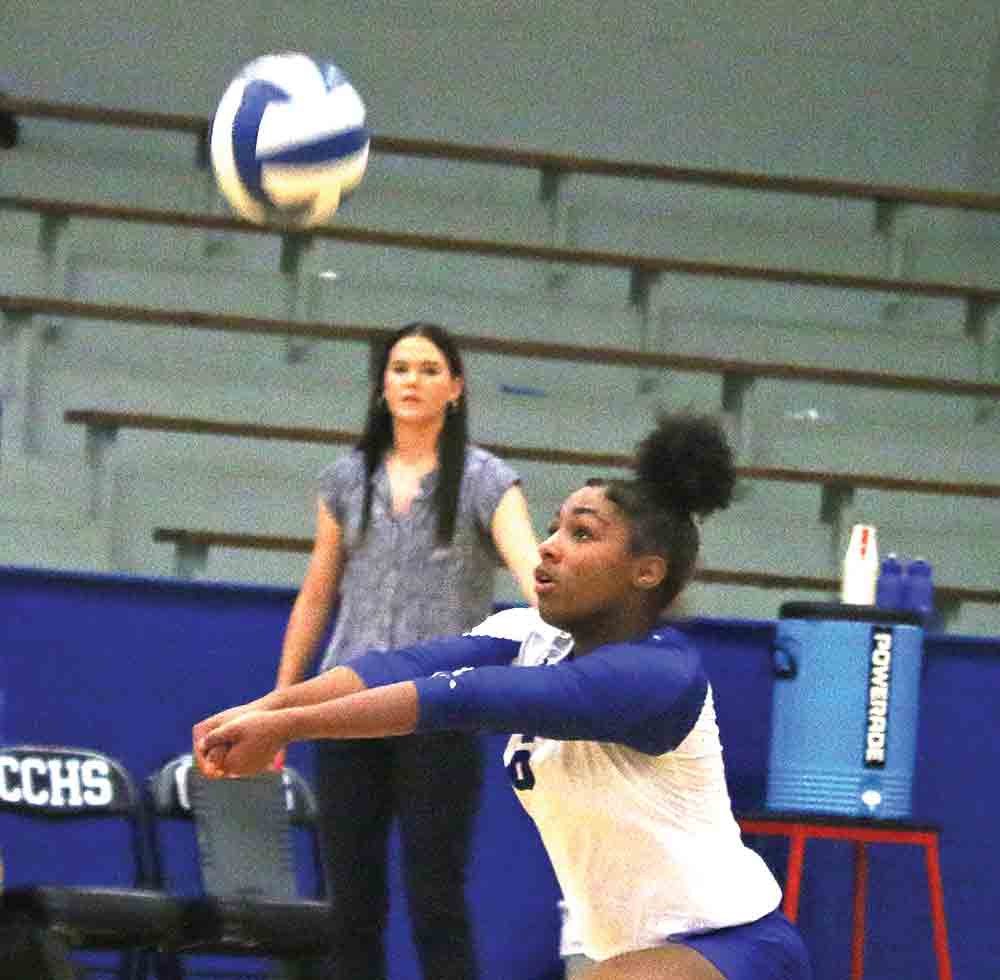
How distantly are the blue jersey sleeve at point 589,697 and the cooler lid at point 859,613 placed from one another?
2092mm

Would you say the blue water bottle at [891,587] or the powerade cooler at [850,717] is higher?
the blue water bottle at [891,587]

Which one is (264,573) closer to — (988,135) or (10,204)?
(10,204)

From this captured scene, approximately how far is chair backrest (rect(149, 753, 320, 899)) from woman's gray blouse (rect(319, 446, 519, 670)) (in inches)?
19.9

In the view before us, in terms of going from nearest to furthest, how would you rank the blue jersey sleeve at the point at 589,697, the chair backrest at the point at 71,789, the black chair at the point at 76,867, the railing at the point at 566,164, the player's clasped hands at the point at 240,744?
the player's clasped hands at the point at 240,744, the blue jersey sleeve at the point at 589,697, the black chair at the point at 76,867, the chair backrest at the point at 71,789, the railing at the point at 566,164

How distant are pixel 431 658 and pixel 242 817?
1.80 metres

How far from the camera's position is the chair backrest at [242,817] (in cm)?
452

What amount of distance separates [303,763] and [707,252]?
388cm

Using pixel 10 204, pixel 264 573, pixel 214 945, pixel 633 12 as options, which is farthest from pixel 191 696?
pixel 633 12

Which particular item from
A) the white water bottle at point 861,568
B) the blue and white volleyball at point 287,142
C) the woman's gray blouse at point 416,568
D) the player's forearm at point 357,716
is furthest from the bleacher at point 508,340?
the player's forearm at point 357,716

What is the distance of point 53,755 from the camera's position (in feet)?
14.6

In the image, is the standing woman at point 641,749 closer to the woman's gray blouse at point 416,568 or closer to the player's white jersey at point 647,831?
the player's white jersey at point 647,831

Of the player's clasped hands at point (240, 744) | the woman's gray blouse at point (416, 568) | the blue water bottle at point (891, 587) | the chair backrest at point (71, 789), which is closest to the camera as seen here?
the player's clasped hands at point (240, 744)

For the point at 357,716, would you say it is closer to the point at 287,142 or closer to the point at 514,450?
the point at 287,142

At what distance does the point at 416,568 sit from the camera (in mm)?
4184
